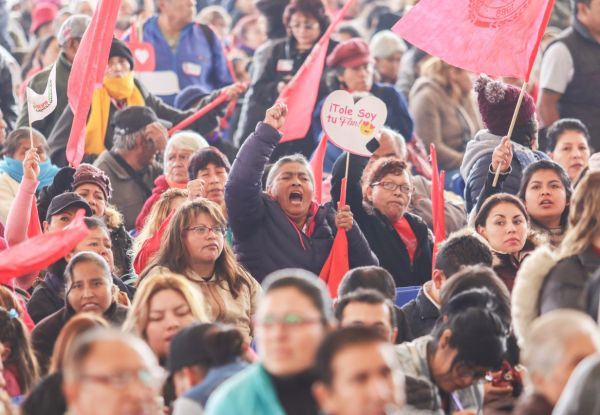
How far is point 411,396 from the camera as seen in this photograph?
695 cm

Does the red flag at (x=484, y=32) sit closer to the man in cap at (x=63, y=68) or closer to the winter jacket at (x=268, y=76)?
the man in cap at (x=63, y=68)

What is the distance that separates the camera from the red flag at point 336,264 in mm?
9547

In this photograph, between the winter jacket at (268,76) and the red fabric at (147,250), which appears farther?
the winter jacket at (268,76)

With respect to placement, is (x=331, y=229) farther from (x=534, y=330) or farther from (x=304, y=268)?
(x=534, y=330)

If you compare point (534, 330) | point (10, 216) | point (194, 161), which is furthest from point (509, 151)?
point (534, 330)

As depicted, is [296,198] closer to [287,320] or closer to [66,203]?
[66,203]

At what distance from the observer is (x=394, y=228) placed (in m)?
10.3

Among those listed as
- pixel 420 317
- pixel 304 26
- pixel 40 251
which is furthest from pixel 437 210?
pixel 304 26

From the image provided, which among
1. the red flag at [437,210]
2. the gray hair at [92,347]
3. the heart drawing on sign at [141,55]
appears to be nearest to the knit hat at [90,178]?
the red flag at [437,210]

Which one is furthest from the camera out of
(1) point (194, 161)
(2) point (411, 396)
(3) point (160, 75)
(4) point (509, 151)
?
(3) point (160, 75)

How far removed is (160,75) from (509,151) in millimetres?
5103

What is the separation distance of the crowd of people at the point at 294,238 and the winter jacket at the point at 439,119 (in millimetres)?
20

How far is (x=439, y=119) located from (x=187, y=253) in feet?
18.5

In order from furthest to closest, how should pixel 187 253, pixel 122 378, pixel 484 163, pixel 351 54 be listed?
pixel 351 54
pixel 484 163
pixel 187 253
pixel 122 378
